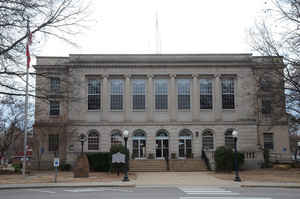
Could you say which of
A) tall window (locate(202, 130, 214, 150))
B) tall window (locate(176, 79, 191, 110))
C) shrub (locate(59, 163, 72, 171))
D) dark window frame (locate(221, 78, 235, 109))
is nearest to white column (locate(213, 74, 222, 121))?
dark window frame (locate(221, 78, 235, 109))

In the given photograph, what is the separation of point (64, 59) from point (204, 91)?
57.9 ft

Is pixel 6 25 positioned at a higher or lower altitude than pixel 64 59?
lower

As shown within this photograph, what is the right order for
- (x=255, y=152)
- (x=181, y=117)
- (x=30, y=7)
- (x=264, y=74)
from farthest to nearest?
(x=181, y=117) < (x=255, y=152) < (x=264, y=74) < (x=30, y=7)

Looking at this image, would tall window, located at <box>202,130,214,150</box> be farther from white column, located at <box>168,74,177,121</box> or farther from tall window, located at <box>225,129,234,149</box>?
white column, located at <box>168,74,177,121</box>

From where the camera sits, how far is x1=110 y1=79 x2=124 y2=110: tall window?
127 feet

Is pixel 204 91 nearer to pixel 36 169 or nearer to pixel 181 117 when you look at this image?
pixel 181 117

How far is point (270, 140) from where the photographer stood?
1529 inches

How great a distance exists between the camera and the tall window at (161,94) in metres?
38.8

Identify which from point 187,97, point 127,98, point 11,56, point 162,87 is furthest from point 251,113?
point 11,56

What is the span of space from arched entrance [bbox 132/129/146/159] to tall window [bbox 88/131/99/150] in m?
4.31

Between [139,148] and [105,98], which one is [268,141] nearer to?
[139,148]

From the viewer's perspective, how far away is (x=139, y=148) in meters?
37.9

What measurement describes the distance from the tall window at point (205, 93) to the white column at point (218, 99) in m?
0.72

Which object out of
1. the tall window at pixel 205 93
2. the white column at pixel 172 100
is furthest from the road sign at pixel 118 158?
the tall window at pixel 205 93
